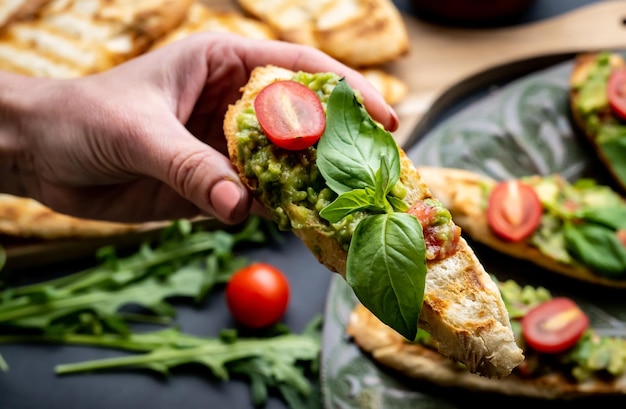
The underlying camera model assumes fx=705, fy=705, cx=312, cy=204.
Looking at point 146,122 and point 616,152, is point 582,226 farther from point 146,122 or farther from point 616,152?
point 146,122

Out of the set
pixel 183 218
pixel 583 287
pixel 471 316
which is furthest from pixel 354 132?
pixel 583 287

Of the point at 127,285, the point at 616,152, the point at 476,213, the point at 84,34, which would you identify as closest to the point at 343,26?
the point at 476,213

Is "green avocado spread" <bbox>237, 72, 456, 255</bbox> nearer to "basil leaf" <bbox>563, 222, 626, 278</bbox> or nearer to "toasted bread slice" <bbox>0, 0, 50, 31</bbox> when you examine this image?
"basil leaf" <bbox>563, 222, 626, 278</bbox>

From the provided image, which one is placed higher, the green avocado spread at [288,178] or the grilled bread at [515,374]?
the green avocado spread at [288,178]

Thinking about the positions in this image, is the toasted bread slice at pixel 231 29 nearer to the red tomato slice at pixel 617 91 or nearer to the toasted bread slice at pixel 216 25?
the toasted bread slice at pixel 216 25

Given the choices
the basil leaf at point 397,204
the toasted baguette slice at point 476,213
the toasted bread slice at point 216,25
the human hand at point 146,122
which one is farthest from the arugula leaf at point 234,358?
the toasted bread slice at point 216,25

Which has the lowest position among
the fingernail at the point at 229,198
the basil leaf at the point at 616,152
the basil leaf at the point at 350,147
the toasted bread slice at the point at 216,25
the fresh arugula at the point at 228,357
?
the fresh arugula at the point at 228,357

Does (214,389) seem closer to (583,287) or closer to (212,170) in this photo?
(212,170)
